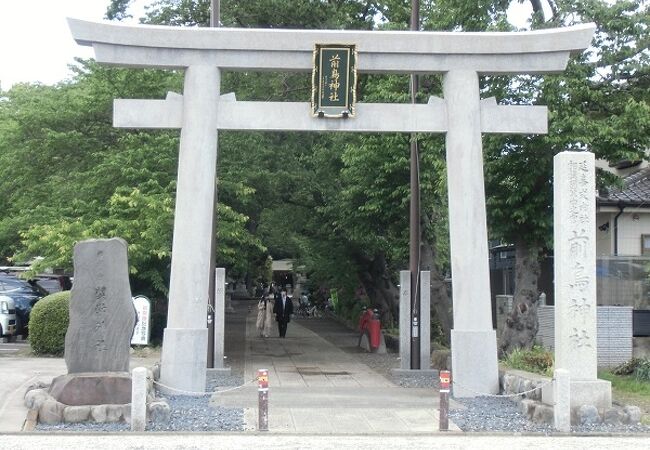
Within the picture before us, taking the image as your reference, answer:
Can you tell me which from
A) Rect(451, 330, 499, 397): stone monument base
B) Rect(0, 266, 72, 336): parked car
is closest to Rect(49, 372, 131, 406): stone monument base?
Rect(451, 330, 499, 397): stone monument base

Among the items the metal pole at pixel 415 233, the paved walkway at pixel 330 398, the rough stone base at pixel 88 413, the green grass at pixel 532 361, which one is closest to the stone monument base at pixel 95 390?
the rough stone base at pixel 88 413

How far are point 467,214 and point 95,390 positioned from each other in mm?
7641

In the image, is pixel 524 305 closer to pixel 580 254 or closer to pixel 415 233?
pixel 415 233

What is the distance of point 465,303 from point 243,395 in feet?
14.8

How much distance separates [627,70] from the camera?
18.2m

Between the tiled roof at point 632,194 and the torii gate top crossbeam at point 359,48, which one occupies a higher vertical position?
the torii gate top crossbeam at point 359,48

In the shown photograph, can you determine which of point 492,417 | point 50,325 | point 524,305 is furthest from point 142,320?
point 492,417

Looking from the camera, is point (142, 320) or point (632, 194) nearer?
point (142, 320)

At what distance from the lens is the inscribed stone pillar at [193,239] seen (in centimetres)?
1596

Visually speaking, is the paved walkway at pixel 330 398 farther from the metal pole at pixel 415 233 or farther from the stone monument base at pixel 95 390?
the stone monument base at pixel 95 390

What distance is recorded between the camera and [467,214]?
54.5ft

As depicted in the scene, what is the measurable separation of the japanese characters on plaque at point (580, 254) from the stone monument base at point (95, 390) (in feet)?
22.5

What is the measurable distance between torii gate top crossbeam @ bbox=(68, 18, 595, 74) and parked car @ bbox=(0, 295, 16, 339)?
493 inches

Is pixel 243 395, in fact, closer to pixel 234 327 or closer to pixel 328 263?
pixel 328 263
